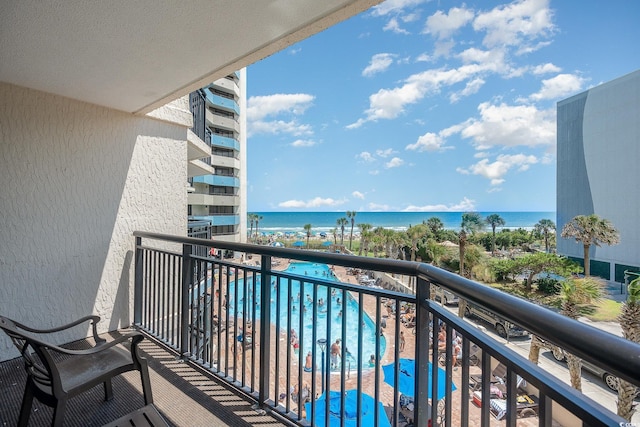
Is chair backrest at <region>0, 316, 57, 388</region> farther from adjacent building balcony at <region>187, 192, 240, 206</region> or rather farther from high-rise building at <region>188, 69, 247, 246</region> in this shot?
high-rise building at <region>188, 69, 247, 246</region>

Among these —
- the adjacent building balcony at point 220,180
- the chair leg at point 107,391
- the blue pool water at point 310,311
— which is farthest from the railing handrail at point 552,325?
the adjacent building balcony at point 220,180

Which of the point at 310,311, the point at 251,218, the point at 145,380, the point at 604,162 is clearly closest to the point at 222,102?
the point at 310,311

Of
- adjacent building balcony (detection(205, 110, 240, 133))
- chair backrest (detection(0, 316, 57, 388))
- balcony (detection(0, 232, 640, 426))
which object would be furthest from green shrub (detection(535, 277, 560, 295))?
adjacent building balcony (detection(205, 110, 240, 133))

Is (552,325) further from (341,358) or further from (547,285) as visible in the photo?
→ (547,285)

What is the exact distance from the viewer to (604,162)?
24438 millimetres

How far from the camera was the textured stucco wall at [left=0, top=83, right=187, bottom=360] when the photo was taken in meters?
2.77

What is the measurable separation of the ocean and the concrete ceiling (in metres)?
54.5

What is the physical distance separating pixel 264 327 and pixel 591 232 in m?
28.1

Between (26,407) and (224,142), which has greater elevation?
(224,142)

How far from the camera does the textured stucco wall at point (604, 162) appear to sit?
21.9m

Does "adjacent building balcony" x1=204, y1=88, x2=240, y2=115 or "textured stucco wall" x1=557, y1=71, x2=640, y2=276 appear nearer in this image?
"textured stucco wall" x1=557, y1=71, x2=640, y2=276

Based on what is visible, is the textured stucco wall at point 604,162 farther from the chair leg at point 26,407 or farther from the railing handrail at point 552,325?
the chair leg at point 26,407

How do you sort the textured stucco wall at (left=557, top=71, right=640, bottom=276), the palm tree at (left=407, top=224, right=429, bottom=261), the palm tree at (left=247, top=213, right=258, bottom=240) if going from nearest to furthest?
the textured stucco wall at (left=557, top=71, right=640, bottom=276) < the palm tree at (left=407, top=224, right=429, bottom=261) < the palm tree at (left=247, top=213, right=258, bottom=240)

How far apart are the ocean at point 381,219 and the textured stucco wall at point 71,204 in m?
53.4
